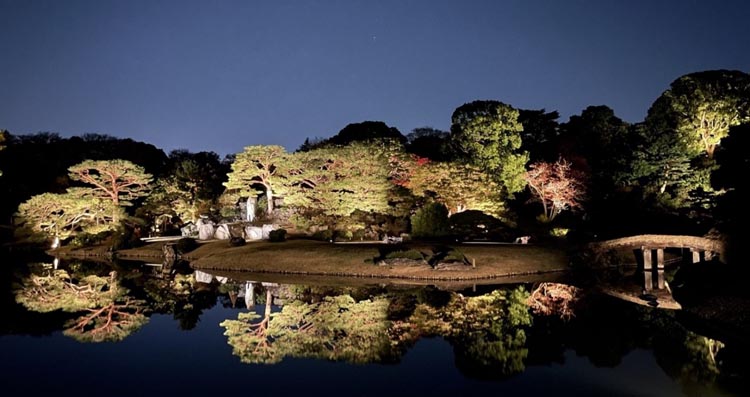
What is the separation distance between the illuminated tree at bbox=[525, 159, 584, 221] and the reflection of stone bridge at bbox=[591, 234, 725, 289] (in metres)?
13.0

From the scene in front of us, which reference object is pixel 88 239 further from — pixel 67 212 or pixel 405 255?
pixel 405 255

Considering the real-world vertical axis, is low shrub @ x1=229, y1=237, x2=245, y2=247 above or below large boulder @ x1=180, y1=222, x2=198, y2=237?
below

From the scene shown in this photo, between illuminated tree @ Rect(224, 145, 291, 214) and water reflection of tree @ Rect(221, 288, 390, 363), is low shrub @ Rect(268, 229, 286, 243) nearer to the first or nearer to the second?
illuminated tree @ Rect(224, 145, 291, 214)

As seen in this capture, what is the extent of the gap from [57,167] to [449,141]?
148ft

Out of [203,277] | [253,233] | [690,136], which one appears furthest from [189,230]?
[690,136]

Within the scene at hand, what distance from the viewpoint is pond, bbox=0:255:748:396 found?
1384 centimetres

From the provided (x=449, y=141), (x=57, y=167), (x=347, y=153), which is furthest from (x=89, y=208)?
(x=449, y=141)

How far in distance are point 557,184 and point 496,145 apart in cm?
648

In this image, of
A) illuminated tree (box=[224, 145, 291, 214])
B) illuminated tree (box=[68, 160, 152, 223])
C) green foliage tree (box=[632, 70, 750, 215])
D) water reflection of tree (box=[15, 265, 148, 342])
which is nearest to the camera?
water reflection of tree (box=[15, 265, 148, 342])

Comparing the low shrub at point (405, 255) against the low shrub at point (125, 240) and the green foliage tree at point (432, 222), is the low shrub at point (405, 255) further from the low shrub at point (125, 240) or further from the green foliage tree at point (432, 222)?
the low shrub at point (125, 240)

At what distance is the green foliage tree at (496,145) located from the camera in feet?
161

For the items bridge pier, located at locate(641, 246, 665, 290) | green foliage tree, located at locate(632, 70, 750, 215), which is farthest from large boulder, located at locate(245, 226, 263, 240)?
green foliage tree, located at locate(632, 70, 750, 215)

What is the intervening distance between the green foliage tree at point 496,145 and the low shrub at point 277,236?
17997mm

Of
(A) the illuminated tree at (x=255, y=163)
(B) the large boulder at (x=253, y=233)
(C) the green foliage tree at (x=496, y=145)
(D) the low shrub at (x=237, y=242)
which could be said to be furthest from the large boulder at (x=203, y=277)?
(C) the green foliage tree at (x=496, y=145)
